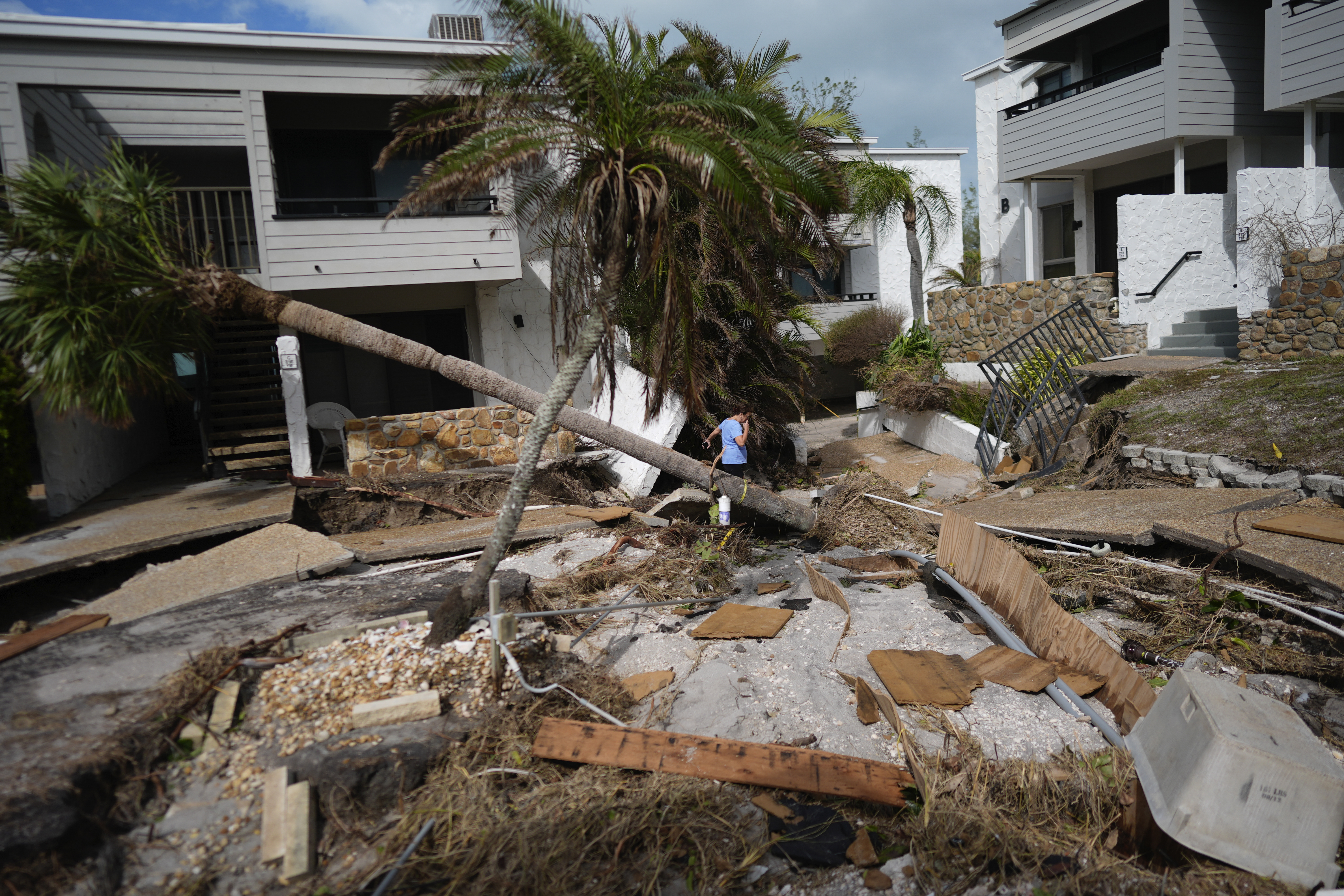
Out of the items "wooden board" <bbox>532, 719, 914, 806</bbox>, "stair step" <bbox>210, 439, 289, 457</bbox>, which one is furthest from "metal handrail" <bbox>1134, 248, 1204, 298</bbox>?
"stair step" <bbox>210, 439, 289, 457</bbox>

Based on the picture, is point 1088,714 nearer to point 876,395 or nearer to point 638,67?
point 638,67

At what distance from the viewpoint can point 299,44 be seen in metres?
10.4

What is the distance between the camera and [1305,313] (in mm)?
10055

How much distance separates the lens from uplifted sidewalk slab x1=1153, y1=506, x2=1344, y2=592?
473 cm

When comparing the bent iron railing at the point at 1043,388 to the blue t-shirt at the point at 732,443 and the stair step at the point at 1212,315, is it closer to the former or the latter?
the stair step at the point at 1212,315

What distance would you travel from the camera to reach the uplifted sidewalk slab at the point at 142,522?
649 centimetres

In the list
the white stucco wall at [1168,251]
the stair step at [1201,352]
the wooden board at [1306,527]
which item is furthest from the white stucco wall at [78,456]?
the stair step at [1201,352]

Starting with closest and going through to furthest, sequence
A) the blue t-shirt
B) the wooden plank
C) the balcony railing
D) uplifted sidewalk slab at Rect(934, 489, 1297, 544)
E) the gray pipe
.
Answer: the gray pipe, the wooden plank, uplifted sidewalk slab at Rect(934, 489, 1297, 544), the blue t-shirt, the balcony railing

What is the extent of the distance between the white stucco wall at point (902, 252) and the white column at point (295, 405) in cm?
1480

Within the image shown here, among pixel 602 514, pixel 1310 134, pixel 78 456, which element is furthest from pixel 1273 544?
pixel 78 456

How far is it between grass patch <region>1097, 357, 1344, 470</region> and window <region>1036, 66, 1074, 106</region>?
908 centimetres

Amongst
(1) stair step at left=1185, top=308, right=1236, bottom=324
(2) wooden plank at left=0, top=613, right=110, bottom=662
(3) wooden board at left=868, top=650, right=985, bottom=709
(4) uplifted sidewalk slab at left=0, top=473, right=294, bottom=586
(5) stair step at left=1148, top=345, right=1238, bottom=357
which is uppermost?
(1) stair step at left=1185, top=308, right=1236, bottom=324

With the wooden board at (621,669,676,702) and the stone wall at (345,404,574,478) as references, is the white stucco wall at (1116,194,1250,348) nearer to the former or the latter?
the stone wall at (345,404,574,478)

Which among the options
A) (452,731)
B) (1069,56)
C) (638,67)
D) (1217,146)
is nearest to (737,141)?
(638,67)
